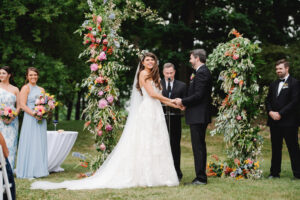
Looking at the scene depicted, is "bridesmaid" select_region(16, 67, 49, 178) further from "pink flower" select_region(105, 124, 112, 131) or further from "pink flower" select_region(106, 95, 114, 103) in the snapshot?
"pink flower" select_region(106, 95, 114, 103)

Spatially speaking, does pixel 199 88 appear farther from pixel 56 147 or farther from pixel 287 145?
pixel 56 147

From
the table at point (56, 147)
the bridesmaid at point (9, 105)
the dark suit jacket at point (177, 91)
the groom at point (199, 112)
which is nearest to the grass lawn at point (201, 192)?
the groom at point (199, 112)

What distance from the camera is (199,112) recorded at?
591 cm

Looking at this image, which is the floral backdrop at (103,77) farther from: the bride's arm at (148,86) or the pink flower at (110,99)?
the bride's arm at (148,86)

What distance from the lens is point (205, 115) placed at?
5914 millimetres

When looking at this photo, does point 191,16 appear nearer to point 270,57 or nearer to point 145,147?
point 270,57

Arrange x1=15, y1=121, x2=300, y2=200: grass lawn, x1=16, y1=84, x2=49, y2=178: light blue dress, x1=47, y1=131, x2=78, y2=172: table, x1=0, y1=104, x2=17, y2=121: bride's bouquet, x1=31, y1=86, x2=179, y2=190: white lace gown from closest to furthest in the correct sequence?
x1=15, y1=121, x2=300, y2=200: grass lawn < x1=31, y1=86, x2=179, y2=190: white lace gown < x1=0, y1=104, x2=17, y2=121: bride's bouquet < x1=16, y1=84, x2=49, y2=178: light blue dress < x1=47, y1=131, x2=78, y2=172: table

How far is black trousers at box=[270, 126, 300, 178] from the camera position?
653 cm

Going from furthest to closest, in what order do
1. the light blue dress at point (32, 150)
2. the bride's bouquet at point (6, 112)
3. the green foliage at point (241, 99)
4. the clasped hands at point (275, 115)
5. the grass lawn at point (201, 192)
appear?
the light blue dress at point (32, 150) → the bride's bouquet at point (6, 112) → the green foliage at point (241, 99) → the clasped hands at point (275, 115) → the grass lawn at point (201, 192)

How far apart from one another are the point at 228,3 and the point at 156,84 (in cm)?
1306

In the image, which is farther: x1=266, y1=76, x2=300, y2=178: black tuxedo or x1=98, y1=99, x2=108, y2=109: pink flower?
x1=98, y1=99, x2=108, y2=109: pink flower

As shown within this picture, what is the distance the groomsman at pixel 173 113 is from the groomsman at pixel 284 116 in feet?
5.72

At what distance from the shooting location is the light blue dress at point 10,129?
7.21 metres

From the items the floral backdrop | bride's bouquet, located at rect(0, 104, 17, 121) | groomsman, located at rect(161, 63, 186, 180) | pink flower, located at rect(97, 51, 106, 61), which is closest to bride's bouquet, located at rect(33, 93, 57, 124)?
bride's bouquet, located at rect(0, 104, 17, 121)
